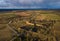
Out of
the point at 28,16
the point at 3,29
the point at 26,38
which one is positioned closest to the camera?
the point at 26,38

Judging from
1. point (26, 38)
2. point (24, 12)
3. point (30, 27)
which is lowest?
point (26, 38)

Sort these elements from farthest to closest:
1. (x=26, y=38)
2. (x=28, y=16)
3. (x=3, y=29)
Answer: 1. (x=28, y=16)
2. (x=3, y=29)
3. (x=26, y=38)

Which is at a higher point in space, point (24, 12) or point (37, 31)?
point (24, 12)

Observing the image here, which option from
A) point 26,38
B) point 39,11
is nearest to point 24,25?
point 26,38

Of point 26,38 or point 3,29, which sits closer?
point 26,38

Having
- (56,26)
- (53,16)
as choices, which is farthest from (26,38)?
(53,16)

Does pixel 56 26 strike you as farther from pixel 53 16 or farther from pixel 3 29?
pixel 3 29

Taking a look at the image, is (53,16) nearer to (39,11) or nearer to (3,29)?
(39,11)
